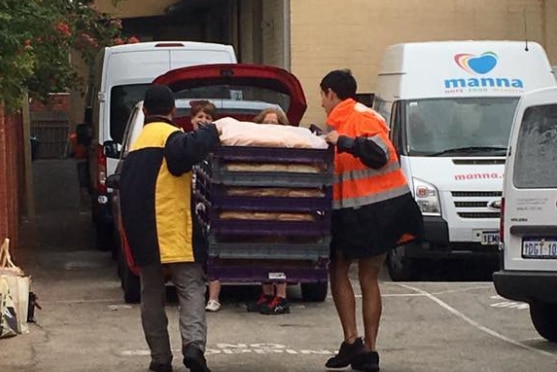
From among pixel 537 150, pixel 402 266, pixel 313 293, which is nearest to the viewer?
pixel 537 150

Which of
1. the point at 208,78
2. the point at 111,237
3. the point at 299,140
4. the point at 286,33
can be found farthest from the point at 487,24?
the point at 299,140

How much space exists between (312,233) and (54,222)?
15.0 m

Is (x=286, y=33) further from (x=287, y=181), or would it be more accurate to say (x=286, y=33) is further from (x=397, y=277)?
(x=287, y=181)

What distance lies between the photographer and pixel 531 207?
9.85m

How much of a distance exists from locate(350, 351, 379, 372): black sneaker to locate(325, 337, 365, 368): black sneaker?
28 millimetres

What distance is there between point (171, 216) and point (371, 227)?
1.31 metres

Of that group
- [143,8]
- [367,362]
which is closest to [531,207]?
[367,362]

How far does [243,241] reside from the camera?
8664 mm

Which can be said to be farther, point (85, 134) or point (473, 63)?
point (85, 134)

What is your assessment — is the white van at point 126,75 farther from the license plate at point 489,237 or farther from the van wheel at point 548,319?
the van wheel at point 548,319

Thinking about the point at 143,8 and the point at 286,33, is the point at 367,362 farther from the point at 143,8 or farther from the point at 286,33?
the point at 143,8

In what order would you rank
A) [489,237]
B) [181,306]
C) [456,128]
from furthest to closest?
[456,128] < [489,237] < [181,306]

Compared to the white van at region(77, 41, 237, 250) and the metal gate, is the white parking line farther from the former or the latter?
the metal gate

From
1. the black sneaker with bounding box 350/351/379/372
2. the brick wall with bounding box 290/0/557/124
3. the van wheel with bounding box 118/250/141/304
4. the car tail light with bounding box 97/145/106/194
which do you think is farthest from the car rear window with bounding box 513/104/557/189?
the brick wall with bounding box 290/0/557/124
